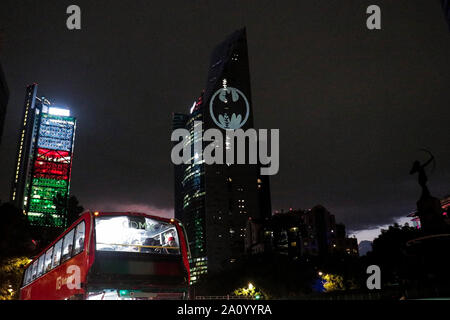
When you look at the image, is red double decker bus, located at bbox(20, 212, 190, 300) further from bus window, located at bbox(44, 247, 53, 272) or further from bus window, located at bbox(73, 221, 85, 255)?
bus window, located at bbox(44, 247, 53, 272)

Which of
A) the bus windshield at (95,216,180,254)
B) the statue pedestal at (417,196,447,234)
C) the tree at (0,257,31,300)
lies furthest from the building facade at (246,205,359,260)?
the bus windshield at (95,216,180,254)

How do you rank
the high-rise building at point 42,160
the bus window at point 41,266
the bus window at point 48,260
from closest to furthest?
the bus window at point 48,260
the bus window at point 41,266
the high-rise building at point 42,160

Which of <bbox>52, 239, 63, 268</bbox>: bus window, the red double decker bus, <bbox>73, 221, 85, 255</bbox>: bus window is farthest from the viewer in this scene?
<bbox>52, 239, 63, 268</bbox>: bus window

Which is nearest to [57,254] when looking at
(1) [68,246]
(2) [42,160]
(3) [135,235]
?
(1) [68,246]

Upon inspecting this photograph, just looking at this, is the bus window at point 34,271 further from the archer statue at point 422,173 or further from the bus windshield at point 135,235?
the archer statue at point 422,173

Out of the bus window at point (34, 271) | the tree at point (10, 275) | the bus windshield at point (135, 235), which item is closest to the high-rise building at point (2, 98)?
the tree at point (10, 275)

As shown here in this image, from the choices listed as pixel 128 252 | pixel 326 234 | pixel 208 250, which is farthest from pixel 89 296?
pixel 208 250

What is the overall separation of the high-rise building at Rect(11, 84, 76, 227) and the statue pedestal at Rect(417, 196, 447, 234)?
140 meters

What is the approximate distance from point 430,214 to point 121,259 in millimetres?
19842

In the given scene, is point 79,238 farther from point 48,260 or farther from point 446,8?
point 446,8

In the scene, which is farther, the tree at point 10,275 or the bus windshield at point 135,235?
the tree at point 10,275

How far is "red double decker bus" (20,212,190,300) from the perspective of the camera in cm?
1122

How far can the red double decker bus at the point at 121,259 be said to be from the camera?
11.2m

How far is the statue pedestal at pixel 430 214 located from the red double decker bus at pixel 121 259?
16490 millimetres
